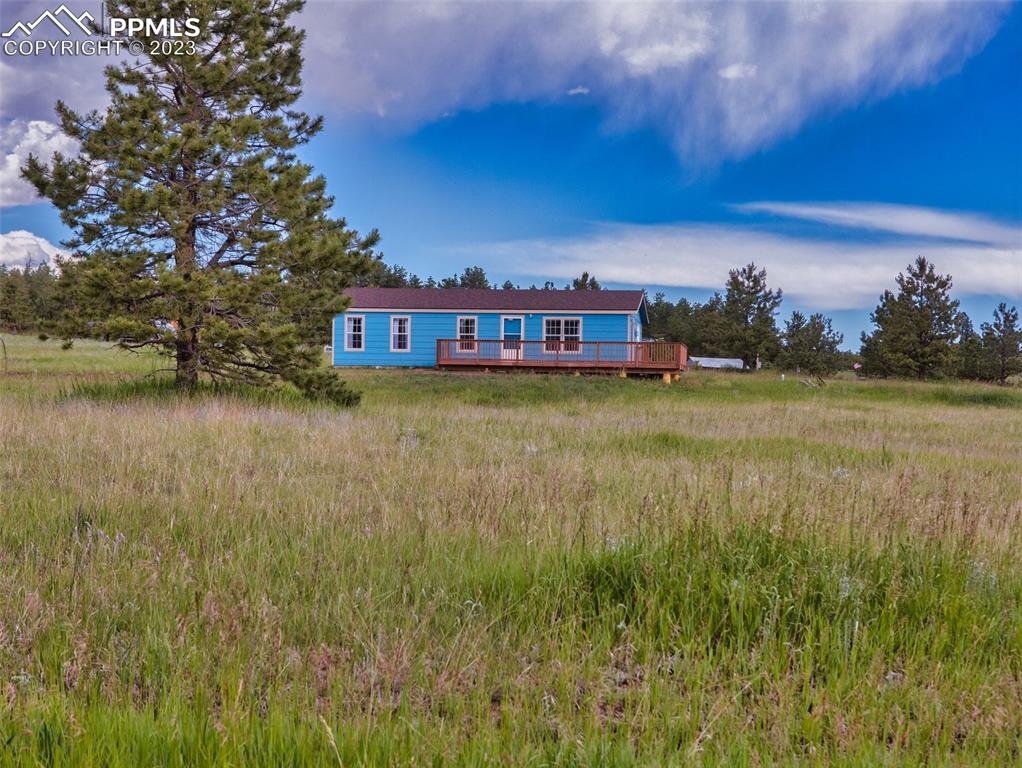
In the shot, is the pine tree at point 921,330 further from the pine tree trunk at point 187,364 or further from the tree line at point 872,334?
the pine tree trunk at point 187,364

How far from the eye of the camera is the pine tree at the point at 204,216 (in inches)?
446

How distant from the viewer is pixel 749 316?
56969 mm

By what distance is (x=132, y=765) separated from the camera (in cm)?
190

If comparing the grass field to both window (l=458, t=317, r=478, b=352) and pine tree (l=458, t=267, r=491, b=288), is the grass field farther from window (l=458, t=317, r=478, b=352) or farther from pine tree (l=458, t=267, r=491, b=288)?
pine tree (l=458, t=267, r=491, b=288)

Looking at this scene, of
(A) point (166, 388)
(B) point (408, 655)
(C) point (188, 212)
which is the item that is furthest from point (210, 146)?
(B) point (408, 655)

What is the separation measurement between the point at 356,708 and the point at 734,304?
194 ft

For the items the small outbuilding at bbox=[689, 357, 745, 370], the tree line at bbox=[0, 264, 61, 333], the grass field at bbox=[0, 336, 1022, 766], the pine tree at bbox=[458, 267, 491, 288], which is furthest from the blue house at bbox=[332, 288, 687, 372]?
the pine tree at bbox=[458, 267, 491, 288]

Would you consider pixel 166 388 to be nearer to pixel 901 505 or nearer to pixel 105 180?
pixel 105 180

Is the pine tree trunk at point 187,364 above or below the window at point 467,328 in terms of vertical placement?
below

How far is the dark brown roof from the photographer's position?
34.0 meters

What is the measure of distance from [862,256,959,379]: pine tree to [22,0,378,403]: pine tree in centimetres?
4351

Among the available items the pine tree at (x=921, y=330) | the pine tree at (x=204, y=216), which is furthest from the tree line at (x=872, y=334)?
the pine tree at (x=204, y=216)

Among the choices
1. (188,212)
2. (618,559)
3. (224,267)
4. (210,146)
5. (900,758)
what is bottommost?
(900,758)

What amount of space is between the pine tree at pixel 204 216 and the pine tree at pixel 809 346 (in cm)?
4957
